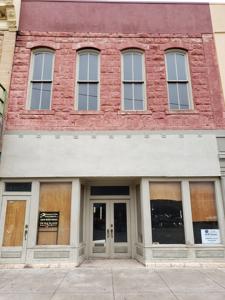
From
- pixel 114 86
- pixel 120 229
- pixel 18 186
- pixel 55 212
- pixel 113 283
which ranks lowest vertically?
pixel 113 283

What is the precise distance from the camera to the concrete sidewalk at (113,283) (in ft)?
18.4

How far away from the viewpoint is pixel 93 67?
10.4 meters

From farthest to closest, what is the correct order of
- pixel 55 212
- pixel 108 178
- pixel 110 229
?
pixel 110 229 < pixel 108 178 < pixel 55 212

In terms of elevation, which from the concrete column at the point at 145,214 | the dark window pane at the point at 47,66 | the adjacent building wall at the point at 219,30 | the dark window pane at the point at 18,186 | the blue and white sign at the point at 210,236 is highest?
the adjacent building wall at the point at 219,30

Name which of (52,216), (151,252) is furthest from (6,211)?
(151,252)

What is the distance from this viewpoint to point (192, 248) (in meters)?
8.58

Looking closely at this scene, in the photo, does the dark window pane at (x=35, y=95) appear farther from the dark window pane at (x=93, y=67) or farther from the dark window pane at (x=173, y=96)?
the dark window pane at (x=173, y=96)

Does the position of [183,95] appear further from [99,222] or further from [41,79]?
[99,222]

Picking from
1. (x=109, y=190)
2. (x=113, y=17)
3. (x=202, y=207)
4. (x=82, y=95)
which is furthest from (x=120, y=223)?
(x=113, y=17)

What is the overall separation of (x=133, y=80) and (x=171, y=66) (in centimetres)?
171

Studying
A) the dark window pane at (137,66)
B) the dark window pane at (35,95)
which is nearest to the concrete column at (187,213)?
the dark window pane at (137,66)

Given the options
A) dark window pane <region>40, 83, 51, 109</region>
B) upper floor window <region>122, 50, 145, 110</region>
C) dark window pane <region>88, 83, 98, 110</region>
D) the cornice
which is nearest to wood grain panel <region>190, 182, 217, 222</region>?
upper floor window <region>122, 50, 145, 110</region>

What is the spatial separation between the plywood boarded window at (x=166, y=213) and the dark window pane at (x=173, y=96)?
9.97ft

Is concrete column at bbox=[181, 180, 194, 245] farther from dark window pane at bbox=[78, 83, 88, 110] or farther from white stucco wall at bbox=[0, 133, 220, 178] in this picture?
dark window pane at bbox=[78, 83, 88, 110]
